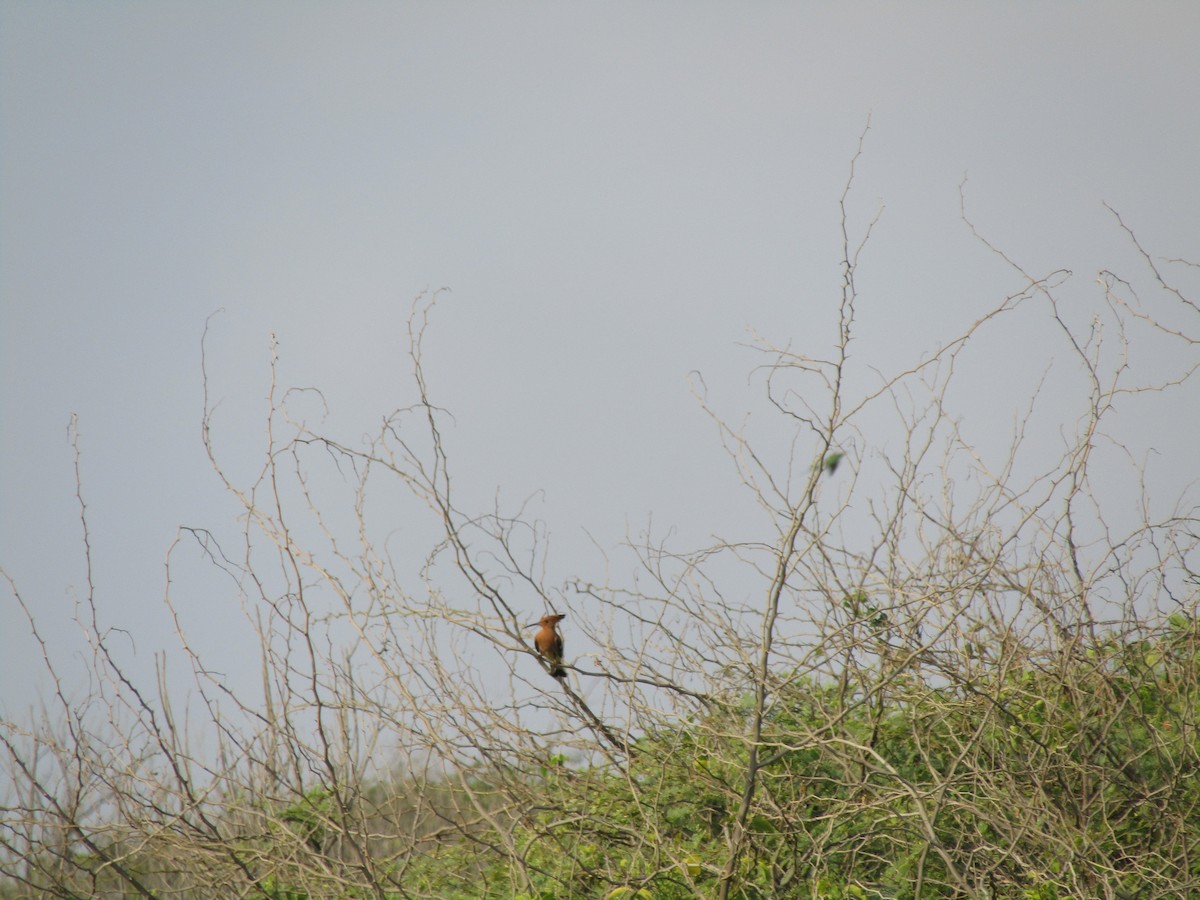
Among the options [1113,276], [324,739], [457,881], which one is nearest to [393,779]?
[457,881]

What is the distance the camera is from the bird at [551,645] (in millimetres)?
4824

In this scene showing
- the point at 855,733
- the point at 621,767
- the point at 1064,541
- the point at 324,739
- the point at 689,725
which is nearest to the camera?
the point at 324,739

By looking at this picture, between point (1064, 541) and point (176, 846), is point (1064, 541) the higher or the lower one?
the higher one

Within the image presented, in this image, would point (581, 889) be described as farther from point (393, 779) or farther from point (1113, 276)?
point (1113, 276)

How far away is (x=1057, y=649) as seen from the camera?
5.14 m

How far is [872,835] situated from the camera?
4.42 m

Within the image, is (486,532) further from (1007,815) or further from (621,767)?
(1007,815)

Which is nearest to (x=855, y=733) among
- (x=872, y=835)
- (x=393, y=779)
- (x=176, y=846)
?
(x=872, y=835)

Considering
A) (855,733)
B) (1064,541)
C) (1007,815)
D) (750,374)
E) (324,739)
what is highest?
(750,374)

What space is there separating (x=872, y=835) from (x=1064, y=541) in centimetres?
190

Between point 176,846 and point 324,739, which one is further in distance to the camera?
point 176,846

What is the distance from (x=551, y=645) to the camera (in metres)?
4.85

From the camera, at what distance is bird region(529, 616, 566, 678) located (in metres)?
4.82

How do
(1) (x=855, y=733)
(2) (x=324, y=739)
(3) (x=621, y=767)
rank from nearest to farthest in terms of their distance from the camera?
(2) (x=324, y=739)
(3) (x=621, y=767)
(1) (x=855, y=733)
